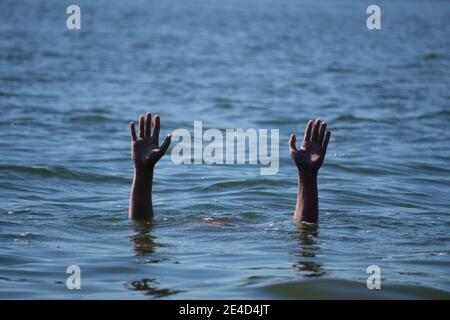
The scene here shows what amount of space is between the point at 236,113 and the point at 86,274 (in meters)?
10.6

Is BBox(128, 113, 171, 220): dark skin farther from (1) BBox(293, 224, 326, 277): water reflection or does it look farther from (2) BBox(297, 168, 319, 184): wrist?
(1) BBox(293, 224, 326, 277): water reflection

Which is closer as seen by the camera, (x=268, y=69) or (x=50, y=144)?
(x=50, y=144)

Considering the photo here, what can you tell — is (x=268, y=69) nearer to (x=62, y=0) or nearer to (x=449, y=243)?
(x=449, y=243)

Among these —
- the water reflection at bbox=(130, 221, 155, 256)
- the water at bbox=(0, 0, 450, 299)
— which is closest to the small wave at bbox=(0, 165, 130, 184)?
the water at bbox=(0, 0, 450, 299)

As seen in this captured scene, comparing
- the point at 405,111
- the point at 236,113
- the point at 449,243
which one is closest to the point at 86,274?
the point at 449,243

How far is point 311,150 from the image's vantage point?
836cm

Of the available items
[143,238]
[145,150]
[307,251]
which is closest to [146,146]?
[145,150]

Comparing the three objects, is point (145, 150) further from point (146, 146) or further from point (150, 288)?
point (150, 288)

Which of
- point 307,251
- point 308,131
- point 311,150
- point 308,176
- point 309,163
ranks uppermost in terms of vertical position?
point 308,131

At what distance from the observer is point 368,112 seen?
696 inches

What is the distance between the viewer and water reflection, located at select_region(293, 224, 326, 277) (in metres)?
7.36

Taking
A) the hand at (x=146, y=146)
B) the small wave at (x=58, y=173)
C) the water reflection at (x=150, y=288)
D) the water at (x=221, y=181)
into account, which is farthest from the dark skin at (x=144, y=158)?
the small wave at (x=58, y=173)

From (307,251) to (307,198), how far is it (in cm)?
58

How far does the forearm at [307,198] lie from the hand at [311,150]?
0.06 meters
